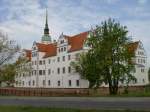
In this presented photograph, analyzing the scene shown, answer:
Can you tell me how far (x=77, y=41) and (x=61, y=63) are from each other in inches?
326

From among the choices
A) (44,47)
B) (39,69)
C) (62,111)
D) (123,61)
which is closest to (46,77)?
(39,69)

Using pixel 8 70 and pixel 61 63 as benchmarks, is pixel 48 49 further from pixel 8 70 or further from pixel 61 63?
pixel 8 70

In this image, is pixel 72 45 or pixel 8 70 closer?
pixel 8 70

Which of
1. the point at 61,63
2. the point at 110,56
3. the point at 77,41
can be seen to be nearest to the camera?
the point at 110,56

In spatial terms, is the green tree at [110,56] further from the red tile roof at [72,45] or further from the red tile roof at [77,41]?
the red tile roof at [77,41]

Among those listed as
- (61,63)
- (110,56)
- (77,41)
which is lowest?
(110,56)

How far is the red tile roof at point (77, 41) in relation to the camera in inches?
3224

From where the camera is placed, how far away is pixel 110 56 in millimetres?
51906

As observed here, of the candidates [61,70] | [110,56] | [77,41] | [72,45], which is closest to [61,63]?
[61,70]

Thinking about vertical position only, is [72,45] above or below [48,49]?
below

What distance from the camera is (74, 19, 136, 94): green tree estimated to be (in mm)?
51781

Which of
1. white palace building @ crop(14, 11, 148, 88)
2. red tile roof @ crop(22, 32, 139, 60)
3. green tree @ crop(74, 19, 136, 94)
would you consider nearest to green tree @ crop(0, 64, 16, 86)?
green tree @ crop(74, 19, 136, 94)

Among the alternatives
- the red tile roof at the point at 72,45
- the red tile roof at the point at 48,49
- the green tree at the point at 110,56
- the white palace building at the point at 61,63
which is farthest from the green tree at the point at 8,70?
the red tile roof at the point at 48,49

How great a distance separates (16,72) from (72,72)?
36.1 meters
